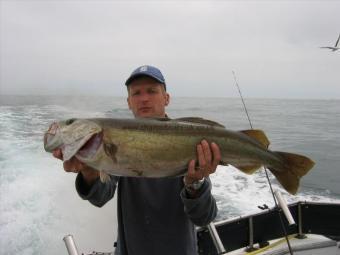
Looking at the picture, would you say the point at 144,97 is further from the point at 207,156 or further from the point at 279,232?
the point at 279,232

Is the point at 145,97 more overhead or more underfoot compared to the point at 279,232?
more overhead

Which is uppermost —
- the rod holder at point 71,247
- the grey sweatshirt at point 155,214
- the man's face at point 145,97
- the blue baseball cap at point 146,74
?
the blue baseball cap at point 146,74

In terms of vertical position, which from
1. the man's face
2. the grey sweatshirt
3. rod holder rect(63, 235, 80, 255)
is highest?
the man's face

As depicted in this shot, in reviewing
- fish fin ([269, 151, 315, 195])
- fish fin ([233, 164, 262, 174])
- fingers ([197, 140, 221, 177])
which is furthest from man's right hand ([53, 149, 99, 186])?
fish fin ([269, 151, 315, 195])

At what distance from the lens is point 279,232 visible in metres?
6.11

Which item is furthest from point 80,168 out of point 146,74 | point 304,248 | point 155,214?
point 304,248

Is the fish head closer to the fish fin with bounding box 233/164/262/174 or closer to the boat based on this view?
the fish fin with bounding box 233/164/262/174

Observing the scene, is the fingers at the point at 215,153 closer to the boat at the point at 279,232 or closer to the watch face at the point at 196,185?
the watch face at the point at 196,185

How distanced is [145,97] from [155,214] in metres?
0.95

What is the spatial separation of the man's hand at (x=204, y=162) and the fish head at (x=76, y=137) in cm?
68

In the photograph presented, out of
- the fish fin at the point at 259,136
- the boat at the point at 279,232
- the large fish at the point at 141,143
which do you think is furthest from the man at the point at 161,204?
the boat at the point at 279,232

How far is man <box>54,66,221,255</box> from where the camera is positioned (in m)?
2.62

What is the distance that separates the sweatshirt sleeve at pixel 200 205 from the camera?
2.60 meters

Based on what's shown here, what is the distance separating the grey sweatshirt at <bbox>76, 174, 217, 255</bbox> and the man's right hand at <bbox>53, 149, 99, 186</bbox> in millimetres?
41
